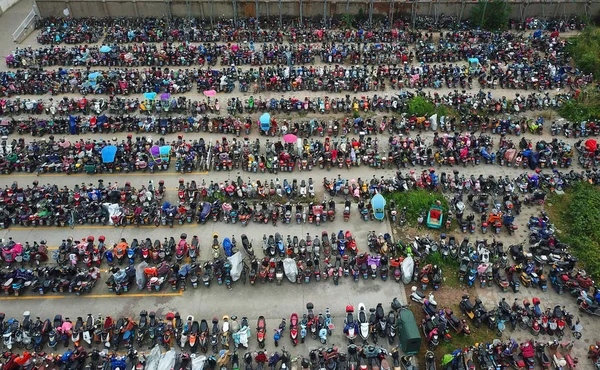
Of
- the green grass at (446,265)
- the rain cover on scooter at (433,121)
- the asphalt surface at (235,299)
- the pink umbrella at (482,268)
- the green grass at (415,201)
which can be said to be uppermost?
the rain cover on scooter at (433,121)

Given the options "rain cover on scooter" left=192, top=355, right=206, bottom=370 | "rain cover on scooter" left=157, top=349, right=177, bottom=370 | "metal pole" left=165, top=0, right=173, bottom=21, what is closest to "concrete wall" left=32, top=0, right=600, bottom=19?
"metal pole" left=165, top=0, right=173, bottom=21

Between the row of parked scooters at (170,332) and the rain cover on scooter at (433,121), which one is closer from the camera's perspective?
the row of parked scooters at (170,332)

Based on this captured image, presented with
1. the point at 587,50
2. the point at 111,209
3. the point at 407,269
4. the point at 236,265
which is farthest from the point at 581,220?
the point at 111,209

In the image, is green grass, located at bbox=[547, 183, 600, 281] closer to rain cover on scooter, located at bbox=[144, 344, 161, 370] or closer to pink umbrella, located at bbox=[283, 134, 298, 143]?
pink umbrella, located at bbox=[283, 134, 298, 143]

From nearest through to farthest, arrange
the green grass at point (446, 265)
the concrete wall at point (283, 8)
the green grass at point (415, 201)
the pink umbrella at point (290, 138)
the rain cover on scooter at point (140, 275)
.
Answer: the rain cover on scooter at point (140, 275), the green grass at point (446, 265), the green grass at point (415, 201), the pink umbrella at point (290, 138), the concrete wall at point (283, 8)

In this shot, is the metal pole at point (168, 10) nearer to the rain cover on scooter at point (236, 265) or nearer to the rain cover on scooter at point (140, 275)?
the rain cover on scooter at point (140, 275)

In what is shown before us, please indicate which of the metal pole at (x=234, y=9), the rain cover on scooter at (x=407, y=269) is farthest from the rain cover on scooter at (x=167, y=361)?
the metal pole at (x=234, y=9)

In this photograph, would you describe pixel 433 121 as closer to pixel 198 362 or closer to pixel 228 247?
pixel 228 247
